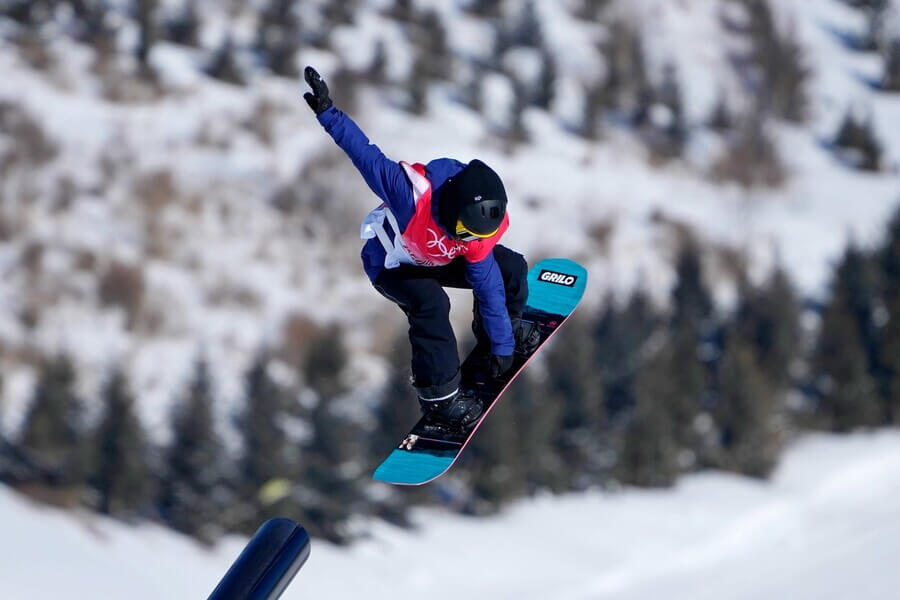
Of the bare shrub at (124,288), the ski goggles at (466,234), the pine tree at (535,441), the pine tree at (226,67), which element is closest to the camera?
the ski goggles at (466,234)

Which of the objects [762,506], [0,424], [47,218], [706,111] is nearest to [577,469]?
[762,506]

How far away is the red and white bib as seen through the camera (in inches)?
228

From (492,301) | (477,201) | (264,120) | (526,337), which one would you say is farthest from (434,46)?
(477,201)

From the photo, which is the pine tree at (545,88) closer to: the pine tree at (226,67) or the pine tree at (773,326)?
the pine tree at (226,67)

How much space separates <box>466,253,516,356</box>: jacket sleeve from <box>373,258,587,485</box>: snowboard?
46cm

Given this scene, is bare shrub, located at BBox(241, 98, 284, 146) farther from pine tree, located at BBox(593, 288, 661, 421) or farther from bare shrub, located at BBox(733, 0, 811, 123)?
bare shrub, located at BBox(733, 0, 811, 123)

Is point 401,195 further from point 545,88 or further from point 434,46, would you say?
point 434,46

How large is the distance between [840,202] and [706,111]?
14.8 feet

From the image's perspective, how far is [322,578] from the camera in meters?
14.4

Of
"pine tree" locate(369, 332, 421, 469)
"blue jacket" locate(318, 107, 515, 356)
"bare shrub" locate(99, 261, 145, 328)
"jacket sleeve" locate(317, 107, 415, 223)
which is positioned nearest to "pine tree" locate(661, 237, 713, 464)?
"pine tree" locate(369, 332, 421, 469)

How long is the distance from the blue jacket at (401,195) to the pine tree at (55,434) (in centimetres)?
1019

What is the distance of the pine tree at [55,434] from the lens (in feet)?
50.4

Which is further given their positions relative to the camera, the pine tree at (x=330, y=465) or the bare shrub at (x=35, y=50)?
the bare shrub at (x=35, y=50)

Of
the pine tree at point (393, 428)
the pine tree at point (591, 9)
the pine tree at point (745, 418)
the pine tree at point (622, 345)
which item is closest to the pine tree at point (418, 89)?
the pine tree at point (591, 9)
